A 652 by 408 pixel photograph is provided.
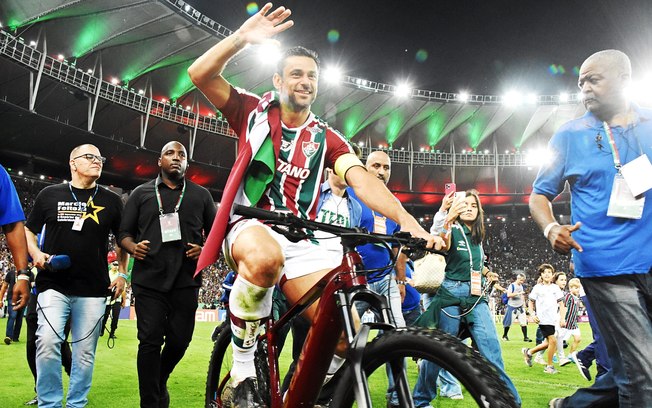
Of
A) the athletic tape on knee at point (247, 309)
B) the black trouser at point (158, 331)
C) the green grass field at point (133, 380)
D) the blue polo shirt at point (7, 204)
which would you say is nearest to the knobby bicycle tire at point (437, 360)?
the athletic tape on knee at point (247, 309)

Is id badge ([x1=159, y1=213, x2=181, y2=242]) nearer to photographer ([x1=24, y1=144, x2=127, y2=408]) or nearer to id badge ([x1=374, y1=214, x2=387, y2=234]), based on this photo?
photographer ([x1=24, y1=144, x2=127, y2=408])

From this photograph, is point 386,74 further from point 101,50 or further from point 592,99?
point 592,99

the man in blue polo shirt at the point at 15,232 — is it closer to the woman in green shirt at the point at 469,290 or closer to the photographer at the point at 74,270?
the photographer at the point at 74,270

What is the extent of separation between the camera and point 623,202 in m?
2.78

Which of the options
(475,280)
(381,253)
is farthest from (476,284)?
(381,253)

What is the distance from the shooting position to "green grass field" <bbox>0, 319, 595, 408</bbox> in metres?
5.21

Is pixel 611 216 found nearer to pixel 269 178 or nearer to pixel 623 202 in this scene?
pixel 623 202

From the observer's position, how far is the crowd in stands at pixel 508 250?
30078 millimetres

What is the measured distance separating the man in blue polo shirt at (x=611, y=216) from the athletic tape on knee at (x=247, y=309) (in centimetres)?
157

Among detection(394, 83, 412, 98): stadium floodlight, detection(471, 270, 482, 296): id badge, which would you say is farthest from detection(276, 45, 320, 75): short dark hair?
detection(394, 83, 412, 98): stadium floodlight

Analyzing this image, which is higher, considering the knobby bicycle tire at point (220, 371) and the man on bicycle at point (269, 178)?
the man on bicycle at point (269, 178)

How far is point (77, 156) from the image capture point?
458cm

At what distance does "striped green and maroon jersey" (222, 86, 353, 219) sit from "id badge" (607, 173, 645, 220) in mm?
1441

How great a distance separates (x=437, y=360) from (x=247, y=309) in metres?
1.09
